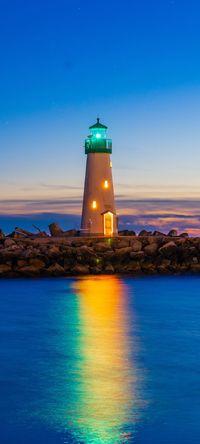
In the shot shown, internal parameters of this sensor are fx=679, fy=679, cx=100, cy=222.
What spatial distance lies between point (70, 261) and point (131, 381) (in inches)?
563

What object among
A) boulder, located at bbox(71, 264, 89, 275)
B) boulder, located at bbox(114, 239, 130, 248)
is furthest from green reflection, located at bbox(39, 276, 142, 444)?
boulder, located at bbox(114, 239, 130, 248)

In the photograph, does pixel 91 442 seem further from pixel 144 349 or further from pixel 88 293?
pixel 88 293

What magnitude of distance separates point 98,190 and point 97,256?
3.72m

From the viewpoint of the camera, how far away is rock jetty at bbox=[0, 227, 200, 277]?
24.3 metres

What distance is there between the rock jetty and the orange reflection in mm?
4495

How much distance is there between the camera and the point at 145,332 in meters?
15.2

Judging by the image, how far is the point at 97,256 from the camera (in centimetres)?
2520

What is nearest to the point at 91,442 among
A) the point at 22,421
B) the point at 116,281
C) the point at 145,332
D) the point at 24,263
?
the point at 22,421

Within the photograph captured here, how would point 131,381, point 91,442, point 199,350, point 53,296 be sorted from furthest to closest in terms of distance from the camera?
point 53,296, point 199,350, point 131,381, point 91,442

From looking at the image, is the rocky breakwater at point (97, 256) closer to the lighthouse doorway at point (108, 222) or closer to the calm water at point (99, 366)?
the lighthouse doorway at point (108, 222)

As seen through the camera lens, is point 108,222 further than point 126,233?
No

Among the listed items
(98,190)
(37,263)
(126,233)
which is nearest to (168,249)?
(98,190)

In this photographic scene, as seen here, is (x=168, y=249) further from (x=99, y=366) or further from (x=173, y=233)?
(x=99, y=366)

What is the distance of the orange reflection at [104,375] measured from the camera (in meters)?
8.27
